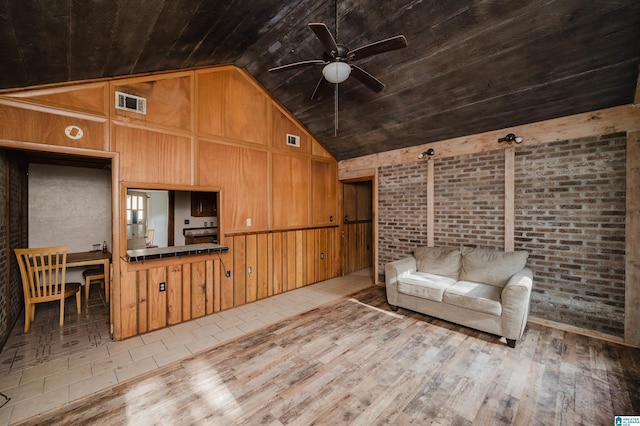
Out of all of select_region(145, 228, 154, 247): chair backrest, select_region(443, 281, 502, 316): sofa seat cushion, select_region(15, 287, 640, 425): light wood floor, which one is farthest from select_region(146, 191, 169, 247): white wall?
select_region(443, 281, 502, 316): sofa seat cushion

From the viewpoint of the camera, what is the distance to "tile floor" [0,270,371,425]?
2.07 meters

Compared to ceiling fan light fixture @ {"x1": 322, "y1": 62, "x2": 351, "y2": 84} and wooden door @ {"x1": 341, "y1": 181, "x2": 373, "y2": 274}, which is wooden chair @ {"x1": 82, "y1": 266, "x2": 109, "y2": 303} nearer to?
wooden door @ {"x1": 341, "y1": 181, "x2": 373, "y2": 274}

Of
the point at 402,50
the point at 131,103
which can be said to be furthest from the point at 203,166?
the point at 402,50

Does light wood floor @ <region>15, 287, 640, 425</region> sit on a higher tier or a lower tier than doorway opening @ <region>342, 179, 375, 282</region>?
lower

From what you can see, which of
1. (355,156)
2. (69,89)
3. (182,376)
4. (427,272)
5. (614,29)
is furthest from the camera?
(355,156)

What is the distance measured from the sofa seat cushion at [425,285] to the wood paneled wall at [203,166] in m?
2.05

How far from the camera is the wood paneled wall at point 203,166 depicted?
2736 millimetres

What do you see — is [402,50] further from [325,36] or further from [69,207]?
[69,207]

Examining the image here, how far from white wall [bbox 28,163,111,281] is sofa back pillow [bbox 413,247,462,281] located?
5.50 meters

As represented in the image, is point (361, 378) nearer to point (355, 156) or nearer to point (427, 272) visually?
point (427, 272)

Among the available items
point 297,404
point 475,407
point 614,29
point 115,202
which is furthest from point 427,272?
point 115,202

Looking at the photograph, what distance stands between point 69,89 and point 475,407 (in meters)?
4.73

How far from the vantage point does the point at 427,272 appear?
3.88 m

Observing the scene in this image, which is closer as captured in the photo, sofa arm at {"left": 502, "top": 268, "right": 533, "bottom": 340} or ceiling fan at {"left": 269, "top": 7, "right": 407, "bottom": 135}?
ceiling fan at {"left": 269, "top": 7, "right": 407, "bottom": 135}
